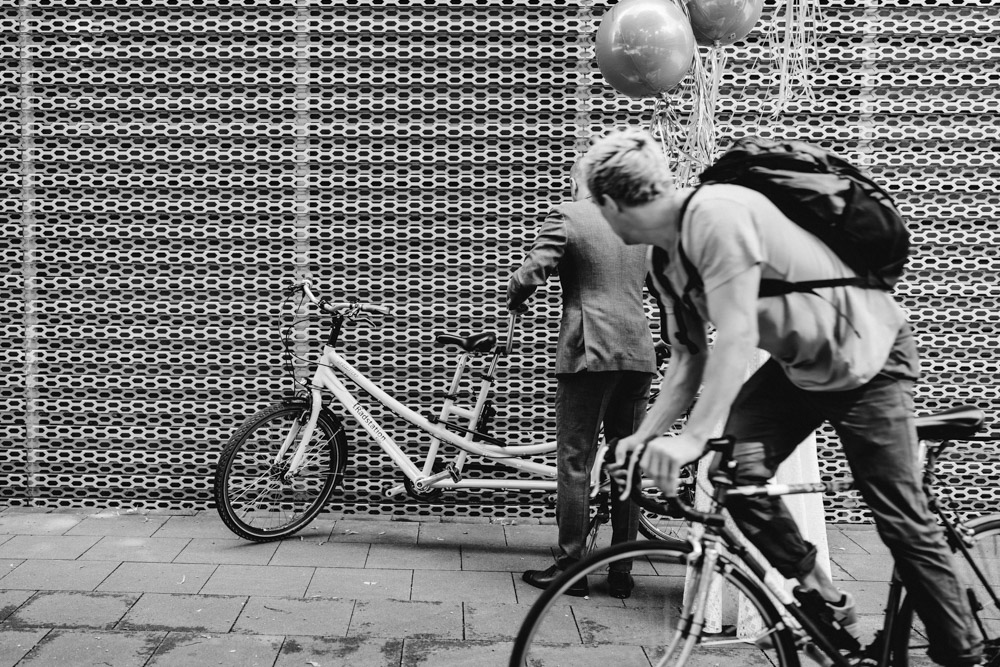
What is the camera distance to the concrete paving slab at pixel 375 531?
5.64 meters

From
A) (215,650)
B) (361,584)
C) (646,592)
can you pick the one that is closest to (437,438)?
(361,584)

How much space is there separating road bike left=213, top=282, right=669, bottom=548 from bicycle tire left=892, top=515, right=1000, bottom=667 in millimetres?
2217

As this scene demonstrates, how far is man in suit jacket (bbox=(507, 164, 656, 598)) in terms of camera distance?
4.64m

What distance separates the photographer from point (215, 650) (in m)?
3.96

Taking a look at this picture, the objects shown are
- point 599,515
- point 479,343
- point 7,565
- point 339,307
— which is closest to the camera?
point 7,565

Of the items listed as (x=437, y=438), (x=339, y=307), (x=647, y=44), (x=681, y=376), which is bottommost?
(x=437, y=438)

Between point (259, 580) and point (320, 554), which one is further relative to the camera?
point (320, 554)

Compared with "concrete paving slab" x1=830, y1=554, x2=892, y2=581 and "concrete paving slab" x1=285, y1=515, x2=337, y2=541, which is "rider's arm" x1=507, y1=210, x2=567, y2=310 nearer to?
"concrete paving slab" x1=285, y1=515, x2=337, y2=541

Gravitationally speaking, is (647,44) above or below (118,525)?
above

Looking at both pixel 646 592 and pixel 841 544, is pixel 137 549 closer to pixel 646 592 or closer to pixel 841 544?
pixel 646 592

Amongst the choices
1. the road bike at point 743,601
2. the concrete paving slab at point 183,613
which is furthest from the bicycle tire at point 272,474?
the road bike at point 743,601

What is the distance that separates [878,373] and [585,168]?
44.0 inches

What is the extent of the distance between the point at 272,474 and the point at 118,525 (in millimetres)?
1099

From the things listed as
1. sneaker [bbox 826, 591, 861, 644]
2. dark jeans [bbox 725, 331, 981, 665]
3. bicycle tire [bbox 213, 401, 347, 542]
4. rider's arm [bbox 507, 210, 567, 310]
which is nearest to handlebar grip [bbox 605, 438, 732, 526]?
dark jeans [bbox 725, 331, 981, 665]
